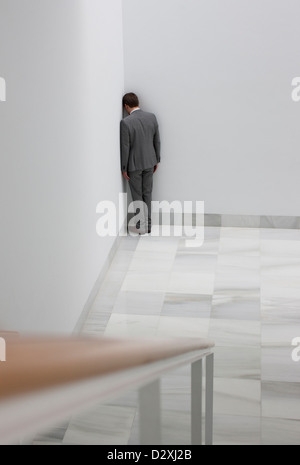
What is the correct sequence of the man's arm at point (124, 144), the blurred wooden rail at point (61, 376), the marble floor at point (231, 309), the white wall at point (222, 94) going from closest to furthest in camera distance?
the blurred wooden rail at point (61, 376) < the marble floor at point (231, 309) < the white wall at point (222, 94) < the man's arm at point (124, 144)

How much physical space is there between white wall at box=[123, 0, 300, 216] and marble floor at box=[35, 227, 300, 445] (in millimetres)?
676

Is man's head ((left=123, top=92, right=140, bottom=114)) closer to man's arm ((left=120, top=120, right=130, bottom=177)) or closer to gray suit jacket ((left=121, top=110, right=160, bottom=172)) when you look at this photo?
gray suit jacket ((left=121, top=110, right=160, bottom=172))

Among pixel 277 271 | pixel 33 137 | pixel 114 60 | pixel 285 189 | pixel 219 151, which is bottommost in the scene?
pixel 277 271

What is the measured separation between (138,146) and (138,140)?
80 mm

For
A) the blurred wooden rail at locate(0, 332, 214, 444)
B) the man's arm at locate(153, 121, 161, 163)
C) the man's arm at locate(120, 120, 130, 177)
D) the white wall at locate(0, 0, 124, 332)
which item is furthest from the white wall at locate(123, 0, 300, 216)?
the blurred wooden rail at locate(0, 332, 214, 444)

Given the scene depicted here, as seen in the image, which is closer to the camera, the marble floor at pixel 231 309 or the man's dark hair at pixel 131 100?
the marble floor at pixel 231 309

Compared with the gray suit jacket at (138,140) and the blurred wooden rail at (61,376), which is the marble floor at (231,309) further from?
the blurred wooden rail at (61,376)

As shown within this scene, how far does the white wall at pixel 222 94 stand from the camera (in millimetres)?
7648

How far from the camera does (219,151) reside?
821 cm

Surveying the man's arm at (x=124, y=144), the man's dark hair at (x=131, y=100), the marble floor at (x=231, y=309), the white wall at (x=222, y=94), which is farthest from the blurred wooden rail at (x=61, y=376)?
the white wall at (x=222, y=94)

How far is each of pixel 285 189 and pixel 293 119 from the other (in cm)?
96

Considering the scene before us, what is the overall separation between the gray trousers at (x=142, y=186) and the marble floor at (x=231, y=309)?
0.54 meters
